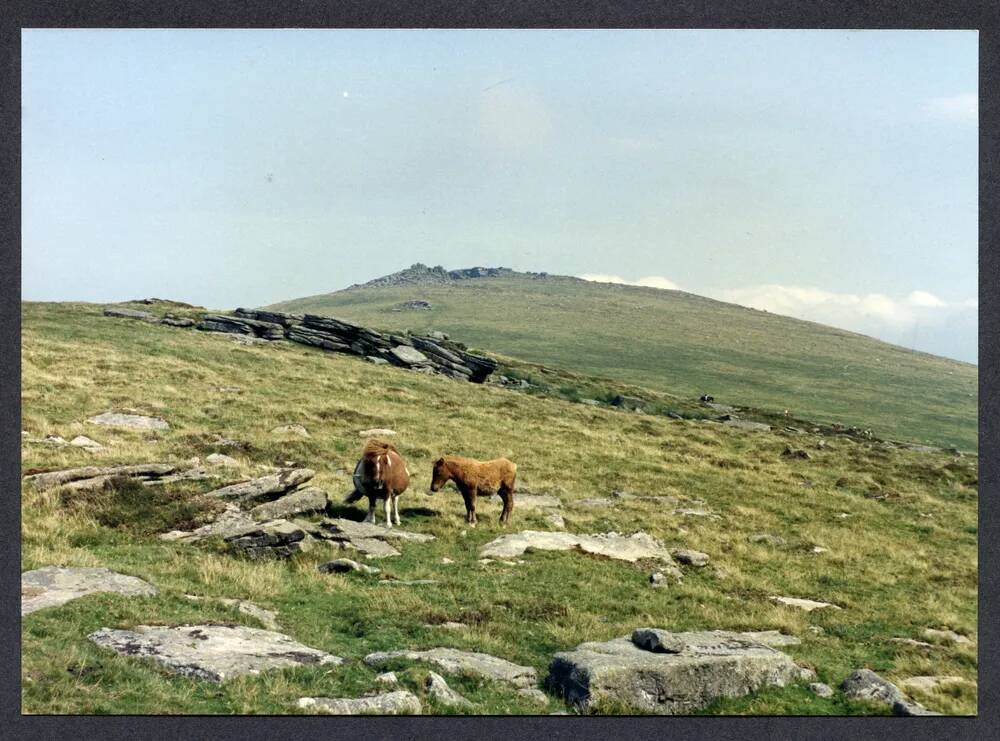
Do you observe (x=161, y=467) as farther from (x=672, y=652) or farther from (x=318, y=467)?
(x=672, y=652)

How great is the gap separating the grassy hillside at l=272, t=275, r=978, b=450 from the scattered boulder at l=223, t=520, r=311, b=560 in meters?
79.2

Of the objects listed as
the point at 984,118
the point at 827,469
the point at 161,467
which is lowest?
the point at 827,469

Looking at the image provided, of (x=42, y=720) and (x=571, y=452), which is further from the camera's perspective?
(x=571, y=452)

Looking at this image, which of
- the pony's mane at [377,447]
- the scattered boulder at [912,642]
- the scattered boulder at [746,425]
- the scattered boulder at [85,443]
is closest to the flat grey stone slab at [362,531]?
the pony's mane at [377,447]

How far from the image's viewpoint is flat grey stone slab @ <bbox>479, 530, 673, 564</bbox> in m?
18.9

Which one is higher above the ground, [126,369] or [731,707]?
[126,369]

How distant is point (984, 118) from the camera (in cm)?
1423

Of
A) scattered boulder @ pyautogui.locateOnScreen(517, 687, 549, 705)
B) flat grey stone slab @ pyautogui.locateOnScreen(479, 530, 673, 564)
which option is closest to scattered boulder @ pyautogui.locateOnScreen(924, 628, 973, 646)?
flat grey stone slab @ pyautogui.locateOnScreen(479, 530, 673, 564)

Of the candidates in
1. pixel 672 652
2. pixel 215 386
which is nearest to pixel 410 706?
pixel 672 652

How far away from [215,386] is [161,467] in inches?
813

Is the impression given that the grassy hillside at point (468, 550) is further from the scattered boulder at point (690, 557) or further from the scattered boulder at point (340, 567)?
the scattered boulder at point (690, 557)

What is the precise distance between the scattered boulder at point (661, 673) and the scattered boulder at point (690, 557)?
7744 millimetres

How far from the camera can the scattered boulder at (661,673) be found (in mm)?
11000

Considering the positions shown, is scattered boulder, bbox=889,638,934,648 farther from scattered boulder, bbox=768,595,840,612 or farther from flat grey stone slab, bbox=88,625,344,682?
flat grey stone slab, bbox=88,625,344,682
